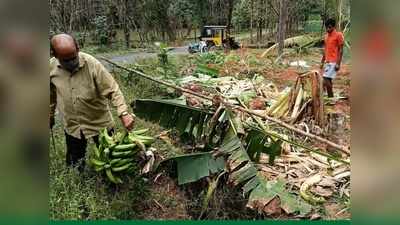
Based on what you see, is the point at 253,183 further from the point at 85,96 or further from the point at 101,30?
the point at 101,30

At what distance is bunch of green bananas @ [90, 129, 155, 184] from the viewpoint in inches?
149

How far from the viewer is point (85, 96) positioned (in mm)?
3889

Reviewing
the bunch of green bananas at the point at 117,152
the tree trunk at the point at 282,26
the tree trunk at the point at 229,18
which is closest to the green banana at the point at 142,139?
the bunch of green bananas at the point at 117,152

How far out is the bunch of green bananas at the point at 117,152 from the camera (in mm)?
3777

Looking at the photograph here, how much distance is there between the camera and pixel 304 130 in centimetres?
436

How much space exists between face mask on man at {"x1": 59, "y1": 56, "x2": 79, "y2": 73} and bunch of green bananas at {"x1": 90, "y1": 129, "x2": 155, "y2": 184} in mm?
496

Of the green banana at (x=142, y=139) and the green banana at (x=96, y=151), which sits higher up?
the green banana at (x=142, y=139)

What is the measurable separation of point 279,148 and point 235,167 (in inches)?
16.2

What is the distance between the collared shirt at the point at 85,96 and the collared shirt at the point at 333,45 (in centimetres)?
158

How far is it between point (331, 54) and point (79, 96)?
6.07 feet

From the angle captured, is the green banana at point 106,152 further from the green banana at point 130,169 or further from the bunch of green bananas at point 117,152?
the green banana at point 130,169
